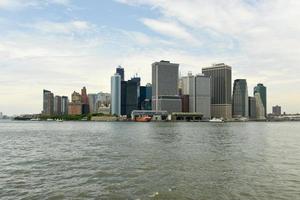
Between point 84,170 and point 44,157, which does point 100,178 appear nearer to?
point 84,170

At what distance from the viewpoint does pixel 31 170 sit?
36.7 meters

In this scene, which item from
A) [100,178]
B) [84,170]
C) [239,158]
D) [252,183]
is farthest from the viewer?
[239,158]

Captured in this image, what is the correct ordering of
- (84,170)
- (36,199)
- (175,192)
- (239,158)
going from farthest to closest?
(239,158)
(84,170)
(175,192)
(36,199)

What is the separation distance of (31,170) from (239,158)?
2454cm

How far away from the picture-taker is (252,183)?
→ 29922mm

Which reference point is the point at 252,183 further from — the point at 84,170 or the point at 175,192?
the point at 84,170

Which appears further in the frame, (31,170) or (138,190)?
(31,170)

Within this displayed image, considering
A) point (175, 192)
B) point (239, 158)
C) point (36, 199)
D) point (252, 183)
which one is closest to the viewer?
point (36, 199)

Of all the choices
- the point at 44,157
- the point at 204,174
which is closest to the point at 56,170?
the point at 44,157

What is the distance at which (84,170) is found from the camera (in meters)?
36.3

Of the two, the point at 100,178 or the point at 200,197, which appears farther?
the point at 100,178

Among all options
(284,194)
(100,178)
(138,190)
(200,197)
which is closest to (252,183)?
(284,194)

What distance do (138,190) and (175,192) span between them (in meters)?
2.73

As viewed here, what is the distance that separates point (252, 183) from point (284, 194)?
3.70 metres
